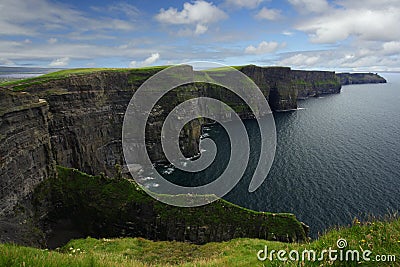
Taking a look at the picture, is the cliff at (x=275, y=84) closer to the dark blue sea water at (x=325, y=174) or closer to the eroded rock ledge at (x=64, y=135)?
the dark blue sea water at (x=325, y=174)

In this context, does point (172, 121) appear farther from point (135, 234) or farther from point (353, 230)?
point (353, 230)

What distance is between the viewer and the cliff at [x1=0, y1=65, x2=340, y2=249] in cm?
3656

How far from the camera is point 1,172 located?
111ft

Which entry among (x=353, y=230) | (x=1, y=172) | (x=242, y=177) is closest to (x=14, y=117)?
(x=1, y=172)

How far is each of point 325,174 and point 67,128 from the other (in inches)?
2432

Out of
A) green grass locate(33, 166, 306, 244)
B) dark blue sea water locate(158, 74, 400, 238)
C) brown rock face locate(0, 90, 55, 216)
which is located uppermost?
brown rock face locate(0, 90, 55, 216)

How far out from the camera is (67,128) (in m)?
62.5

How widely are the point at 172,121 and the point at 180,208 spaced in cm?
5585

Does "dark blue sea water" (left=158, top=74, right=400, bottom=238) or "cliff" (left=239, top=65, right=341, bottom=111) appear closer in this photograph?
"dark blue sea water" (left=158, top=74, right=400, bottom=238)

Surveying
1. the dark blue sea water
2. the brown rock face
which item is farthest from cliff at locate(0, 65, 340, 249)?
the dark blue sea water

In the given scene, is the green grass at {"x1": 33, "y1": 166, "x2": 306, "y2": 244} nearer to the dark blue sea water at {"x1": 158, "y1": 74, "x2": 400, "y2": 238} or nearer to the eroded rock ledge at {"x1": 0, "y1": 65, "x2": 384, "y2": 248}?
the eroded rock ledge at {"x1": 0, "y1": 65, "x2": 384, "y2": 248}

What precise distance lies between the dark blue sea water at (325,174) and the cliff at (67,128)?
19.0 meters

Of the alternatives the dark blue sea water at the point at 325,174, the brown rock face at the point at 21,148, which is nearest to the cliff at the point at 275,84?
the dark blue sea water at the point at 325,174

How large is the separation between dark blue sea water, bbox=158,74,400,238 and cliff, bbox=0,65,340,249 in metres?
19.0
